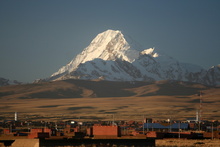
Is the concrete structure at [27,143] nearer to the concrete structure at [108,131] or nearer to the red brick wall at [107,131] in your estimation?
the concrete structure at [108,131]

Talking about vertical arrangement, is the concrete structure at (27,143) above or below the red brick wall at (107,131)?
below

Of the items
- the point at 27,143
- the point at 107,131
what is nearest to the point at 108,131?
the point at 107,131

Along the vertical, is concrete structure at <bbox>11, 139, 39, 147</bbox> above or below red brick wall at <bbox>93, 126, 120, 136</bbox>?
below

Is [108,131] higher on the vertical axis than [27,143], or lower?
higher

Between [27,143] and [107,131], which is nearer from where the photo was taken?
[27,143]

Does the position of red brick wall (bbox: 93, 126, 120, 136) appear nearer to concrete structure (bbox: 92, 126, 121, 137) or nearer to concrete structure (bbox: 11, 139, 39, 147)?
concrete structure (bbox: 92, 126, 121, 137)

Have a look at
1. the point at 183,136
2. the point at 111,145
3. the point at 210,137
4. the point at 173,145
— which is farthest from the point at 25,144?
the point at 210,137

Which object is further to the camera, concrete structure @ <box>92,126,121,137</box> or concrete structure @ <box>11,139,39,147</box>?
concrete structure @ <box>92,126,121,137</box>

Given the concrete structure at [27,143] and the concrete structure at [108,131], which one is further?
the concrete structure at [108,131]

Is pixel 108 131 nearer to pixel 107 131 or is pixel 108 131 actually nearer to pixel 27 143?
pixel 107 131

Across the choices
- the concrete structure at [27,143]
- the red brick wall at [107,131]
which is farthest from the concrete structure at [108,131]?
the concrete structure at [27,143]

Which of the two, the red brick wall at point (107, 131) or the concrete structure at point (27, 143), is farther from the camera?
the red brick wall at point (107, 131)

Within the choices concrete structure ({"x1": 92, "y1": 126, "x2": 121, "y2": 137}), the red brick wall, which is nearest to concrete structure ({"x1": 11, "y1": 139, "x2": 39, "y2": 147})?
concrete structure ({"x1": 92, "y1": 126, "x2": 121, "y2": 137})

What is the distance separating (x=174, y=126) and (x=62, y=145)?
56.8 meters
